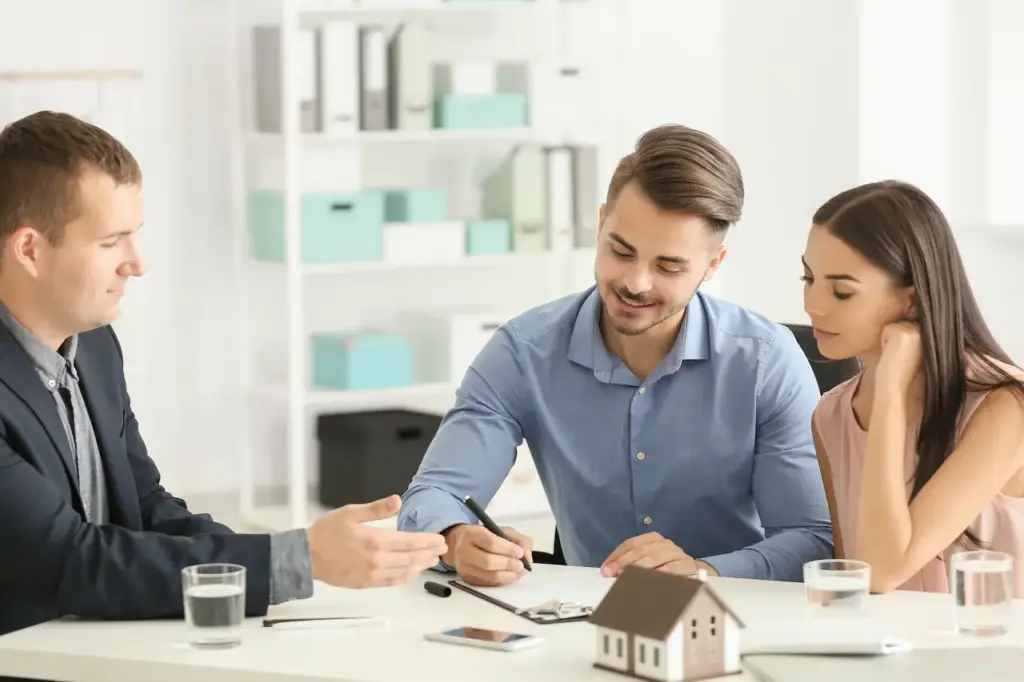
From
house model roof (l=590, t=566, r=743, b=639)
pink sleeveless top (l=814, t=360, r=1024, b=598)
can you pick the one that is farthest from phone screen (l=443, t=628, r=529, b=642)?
pink sleeveless top (l=814, t=360, r=1024, b=598)

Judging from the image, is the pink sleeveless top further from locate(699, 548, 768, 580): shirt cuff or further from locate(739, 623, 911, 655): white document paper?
locate(739, 623, 911, 655): white document paper

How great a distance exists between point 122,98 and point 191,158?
0.30 m

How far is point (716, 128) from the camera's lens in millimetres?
5711

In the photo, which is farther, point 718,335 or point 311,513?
point 311,513

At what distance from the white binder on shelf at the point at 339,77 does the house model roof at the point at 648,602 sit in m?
3.38

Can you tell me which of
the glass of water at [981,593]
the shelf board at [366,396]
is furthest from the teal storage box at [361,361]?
the glass of water at [981,593]

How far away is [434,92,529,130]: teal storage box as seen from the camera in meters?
5.09

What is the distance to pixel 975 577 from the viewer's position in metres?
1.84

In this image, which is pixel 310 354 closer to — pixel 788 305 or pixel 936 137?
pixel 788 305

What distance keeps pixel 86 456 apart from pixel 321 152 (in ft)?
9.64

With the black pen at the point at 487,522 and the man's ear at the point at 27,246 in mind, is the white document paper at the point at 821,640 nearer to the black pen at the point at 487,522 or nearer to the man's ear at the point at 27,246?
the black pen at the point at 487,522

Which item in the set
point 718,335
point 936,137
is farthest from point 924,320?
point 936,137

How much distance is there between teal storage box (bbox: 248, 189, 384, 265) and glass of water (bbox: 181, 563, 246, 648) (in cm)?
318

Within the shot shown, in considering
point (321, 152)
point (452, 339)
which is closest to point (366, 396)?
point (452, 339)
